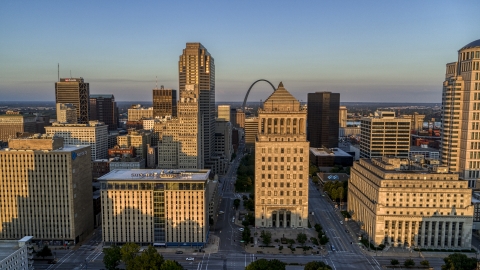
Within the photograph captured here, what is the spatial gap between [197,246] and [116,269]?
36.0m

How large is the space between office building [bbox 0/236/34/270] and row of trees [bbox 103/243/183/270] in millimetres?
24988

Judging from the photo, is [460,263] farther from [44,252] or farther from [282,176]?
[44,252]

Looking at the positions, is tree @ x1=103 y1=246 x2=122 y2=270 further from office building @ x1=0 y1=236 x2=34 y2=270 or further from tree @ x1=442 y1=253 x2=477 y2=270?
tree @ x1=442 y1=253 x2=477 y2=270

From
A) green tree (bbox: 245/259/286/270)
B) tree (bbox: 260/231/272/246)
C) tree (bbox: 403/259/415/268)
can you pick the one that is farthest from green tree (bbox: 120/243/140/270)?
tree (bbox: 403/259/415/268)

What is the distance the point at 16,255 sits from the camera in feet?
379

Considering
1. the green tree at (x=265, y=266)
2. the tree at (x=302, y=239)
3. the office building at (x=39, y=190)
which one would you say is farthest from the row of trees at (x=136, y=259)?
the tree at (x=302, y=239)

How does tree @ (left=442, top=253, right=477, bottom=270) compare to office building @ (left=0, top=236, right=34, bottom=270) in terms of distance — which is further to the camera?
tree @ (left=442, top=253, right=477, bottom=270)

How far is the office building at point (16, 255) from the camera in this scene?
110500 mm

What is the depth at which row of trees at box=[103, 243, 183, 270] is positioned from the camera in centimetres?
12006

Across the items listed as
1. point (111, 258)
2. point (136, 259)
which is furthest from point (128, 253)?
point (136, 259)

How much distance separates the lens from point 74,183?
157 meters

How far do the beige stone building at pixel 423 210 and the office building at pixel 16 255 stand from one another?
5255 inches

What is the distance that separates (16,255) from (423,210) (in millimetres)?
152970

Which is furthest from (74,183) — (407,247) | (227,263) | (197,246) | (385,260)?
(407,247)
